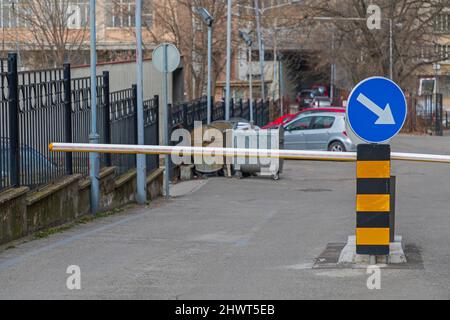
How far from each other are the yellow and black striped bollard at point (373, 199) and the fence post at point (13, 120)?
4813 mm

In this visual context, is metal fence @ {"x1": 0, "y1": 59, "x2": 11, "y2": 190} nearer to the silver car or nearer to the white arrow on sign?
the white arrow on sign

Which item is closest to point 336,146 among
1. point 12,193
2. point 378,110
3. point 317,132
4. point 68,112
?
point 317,132

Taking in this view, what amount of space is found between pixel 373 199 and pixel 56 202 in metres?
5.74

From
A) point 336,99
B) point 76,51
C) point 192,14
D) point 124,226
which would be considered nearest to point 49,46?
point 76,51

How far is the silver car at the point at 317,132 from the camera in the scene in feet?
112

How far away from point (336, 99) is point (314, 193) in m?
59.0

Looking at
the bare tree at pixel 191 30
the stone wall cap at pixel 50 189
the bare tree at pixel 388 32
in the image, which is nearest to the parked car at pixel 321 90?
the bare tree at pixel 388 32

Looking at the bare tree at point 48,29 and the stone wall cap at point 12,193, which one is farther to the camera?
the bare tree at point 48,29

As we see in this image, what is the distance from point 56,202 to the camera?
13.5 metres

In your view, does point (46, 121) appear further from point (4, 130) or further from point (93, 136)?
point (93, 136)

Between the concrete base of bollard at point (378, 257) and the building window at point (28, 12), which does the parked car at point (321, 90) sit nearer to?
the building window at point (28, 12)

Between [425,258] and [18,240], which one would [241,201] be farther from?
[425,258]

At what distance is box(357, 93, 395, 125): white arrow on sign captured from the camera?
8961 mm

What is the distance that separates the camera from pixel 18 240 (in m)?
11.6
